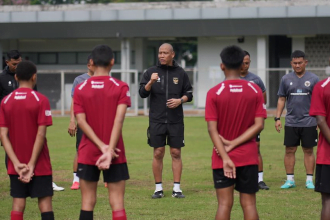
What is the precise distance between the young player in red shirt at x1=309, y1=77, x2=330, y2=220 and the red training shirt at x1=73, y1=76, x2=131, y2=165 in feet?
6.44

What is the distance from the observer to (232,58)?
6.82 m

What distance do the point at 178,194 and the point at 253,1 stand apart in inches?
1032

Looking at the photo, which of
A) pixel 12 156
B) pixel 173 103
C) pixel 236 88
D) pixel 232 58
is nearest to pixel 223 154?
pixel 236 88

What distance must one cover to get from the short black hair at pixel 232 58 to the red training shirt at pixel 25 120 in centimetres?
192

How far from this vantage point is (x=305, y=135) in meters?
11.6

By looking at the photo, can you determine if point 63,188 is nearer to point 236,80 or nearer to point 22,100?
point 22,100

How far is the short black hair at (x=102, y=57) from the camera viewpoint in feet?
22.7

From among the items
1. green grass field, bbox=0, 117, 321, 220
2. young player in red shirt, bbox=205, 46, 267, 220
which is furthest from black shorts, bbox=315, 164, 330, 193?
green grass field, bbox=0, 117, 321, 220

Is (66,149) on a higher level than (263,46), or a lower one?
lower

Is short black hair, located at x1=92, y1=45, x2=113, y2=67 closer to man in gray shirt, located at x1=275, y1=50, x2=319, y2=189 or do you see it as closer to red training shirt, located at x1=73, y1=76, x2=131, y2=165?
red training shirt, located at x1=73, y1=76, x2=131, y2=165

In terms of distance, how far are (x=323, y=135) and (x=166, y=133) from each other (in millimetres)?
4308

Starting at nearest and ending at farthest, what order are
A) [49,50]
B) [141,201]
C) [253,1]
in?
[141,201] → [253,1] → [49,50]

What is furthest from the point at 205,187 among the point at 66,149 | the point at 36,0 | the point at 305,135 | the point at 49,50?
the point at 36,0

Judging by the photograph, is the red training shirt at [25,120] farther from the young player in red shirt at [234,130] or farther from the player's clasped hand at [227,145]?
the player's clasped hand at [227,145]
